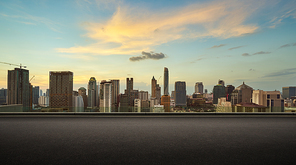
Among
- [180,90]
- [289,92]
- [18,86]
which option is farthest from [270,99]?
[180,90]

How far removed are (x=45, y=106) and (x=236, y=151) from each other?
13.3 m

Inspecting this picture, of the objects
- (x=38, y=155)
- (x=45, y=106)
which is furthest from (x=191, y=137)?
(x=45, y=106)

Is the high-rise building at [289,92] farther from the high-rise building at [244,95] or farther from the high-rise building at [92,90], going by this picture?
the high-rise building at [92,90]

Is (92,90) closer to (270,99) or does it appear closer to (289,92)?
(270,99)

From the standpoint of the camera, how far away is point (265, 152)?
17.3 ft

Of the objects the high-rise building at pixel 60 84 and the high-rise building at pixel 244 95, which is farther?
the high-rise building at pixel 60 84

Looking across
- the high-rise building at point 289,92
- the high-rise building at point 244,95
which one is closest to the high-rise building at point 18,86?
the high-rise building at point 244,95

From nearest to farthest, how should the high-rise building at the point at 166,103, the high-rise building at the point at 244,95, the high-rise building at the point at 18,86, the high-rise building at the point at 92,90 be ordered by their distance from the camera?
the high-rise building at the point at 166,103 → the high-rise building at the point at 244,95 → the high-rise building at the point at 18,86 → the high-rise building at the point at 92,90

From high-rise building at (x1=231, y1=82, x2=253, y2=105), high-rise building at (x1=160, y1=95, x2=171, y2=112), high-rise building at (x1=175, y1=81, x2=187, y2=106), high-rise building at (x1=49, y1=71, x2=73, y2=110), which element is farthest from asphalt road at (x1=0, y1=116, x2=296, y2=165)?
high-rise building at (x1=175, y1=81, x2=187, y2=106)

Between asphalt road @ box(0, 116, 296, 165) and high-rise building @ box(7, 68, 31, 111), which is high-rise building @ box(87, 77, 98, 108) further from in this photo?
asphalt road @ box(0, 116, 296, 165)

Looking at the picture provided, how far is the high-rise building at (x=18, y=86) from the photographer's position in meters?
68.7

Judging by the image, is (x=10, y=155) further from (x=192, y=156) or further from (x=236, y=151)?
(x=236, y=151)

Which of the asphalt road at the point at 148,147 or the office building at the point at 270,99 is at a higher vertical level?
the office building at the point at 270,99

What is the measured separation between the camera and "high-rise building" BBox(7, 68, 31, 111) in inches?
2705
